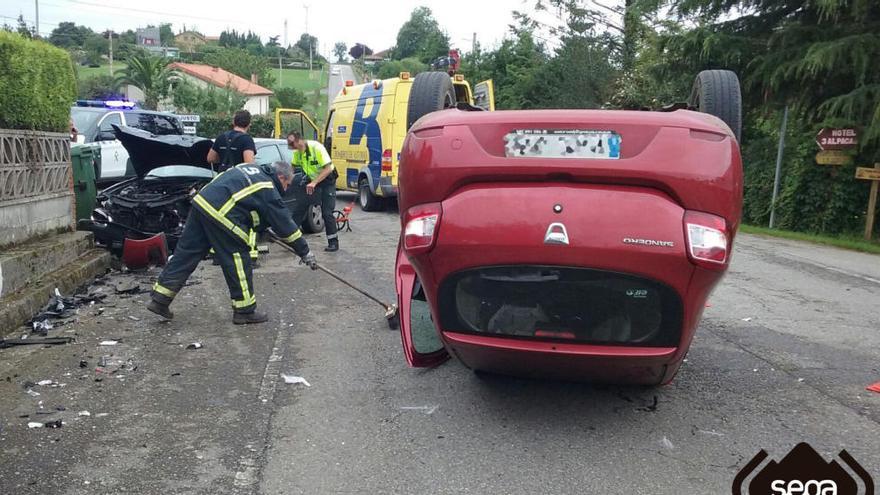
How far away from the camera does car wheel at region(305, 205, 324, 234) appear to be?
38.6ft

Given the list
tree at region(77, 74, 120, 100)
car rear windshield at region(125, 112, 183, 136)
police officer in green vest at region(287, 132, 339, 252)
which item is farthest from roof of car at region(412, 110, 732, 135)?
tree at region(77, 74, 120, 100)

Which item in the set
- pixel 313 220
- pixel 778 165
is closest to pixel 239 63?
pixel 778 165

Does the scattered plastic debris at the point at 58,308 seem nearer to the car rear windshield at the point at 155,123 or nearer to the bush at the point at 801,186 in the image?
the car rear windshield at the point at 155,123

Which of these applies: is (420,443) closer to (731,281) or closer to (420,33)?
(731,281)

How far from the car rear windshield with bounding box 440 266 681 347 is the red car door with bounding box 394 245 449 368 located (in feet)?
1.44

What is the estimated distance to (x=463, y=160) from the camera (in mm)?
3658

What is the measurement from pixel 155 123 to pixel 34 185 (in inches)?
321

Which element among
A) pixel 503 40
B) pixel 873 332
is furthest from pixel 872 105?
pixel 503 40

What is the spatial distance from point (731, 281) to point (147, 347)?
629 cm

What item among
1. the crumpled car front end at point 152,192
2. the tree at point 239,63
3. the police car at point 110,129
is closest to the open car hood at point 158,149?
the crumpled car front end at point 152,192

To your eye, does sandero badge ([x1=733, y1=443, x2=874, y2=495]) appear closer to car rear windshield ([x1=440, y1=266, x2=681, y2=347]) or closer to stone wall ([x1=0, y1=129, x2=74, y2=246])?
car rear windshield ([x1=440, y1=266, x2=681, y2=347])

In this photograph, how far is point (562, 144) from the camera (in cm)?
358

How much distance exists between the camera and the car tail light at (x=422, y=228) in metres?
3.69

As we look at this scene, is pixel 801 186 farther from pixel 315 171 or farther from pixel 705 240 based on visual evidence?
pixel 705 240
